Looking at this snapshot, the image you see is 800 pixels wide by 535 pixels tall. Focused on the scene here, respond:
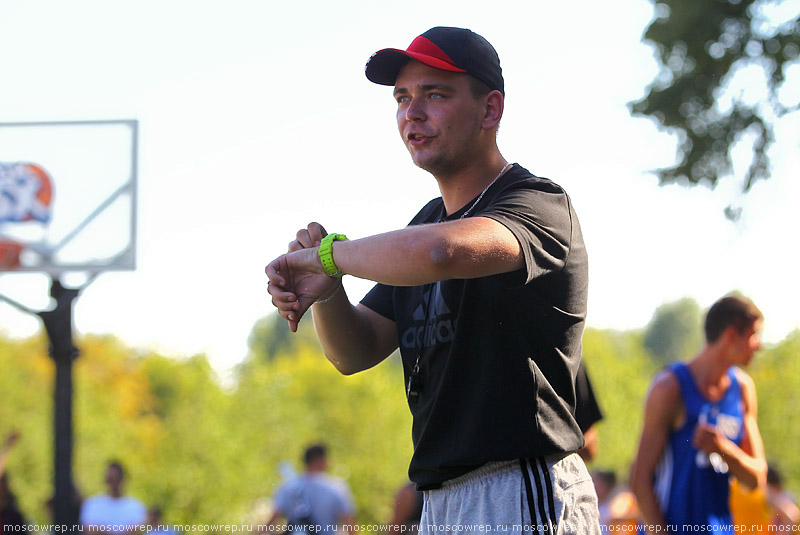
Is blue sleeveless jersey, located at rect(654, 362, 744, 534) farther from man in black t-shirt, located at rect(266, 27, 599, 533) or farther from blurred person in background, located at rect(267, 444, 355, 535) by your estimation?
blurred person in background, located at rect(267, 444, 355, 535)

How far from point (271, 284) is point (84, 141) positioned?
10120 mm

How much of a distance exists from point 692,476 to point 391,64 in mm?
2723

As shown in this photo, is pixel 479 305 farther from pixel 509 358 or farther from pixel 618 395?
pixel 618 395

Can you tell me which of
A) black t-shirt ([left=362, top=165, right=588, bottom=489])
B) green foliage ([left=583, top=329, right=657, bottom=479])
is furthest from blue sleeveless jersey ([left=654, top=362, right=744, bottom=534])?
green foliage ([left=583, top=329, right=657, bottom=479])

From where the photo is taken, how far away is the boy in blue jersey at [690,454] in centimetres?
437

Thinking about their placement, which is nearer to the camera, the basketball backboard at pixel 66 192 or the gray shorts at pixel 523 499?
the gray shorts at pixel 523 499

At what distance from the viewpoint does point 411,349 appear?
2582 millimetres

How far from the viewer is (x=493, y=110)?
2590 mm

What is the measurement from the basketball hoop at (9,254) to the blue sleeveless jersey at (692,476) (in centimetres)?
873

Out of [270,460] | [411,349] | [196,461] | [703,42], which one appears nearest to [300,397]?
[270,460]

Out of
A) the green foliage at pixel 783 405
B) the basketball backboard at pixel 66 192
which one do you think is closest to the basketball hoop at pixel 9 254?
the basketball backboard at pixel 66 192

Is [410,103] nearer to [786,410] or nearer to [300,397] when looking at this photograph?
[786,410]

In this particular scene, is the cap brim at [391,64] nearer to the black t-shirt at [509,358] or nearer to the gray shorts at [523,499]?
the black t-shirt at [509,358]

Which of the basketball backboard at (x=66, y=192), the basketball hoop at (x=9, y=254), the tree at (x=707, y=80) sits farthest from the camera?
the basketball backboard at (x=66, y=192)
